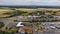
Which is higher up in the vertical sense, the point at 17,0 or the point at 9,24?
the point at 17,0

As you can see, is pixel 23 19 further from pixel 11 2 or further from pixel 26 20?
pixel 11 2

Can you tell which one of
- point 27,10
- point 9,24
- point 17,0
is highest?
point 17,0

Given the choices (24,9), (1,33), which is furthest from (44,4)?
(1,33)

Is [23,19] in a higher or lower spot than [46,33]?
higher

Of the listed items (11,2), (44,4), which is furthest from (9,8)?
(44,4)

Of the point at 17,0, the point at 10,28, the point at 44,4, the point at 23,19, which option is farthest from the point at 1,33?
the point at 44,4

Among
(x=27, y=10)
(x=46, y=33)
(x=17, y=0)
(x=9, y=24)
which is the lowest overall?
(x=46, y=33)

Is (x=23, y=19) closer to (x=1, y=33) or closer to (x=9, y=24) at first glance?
(x=9, y=24)
